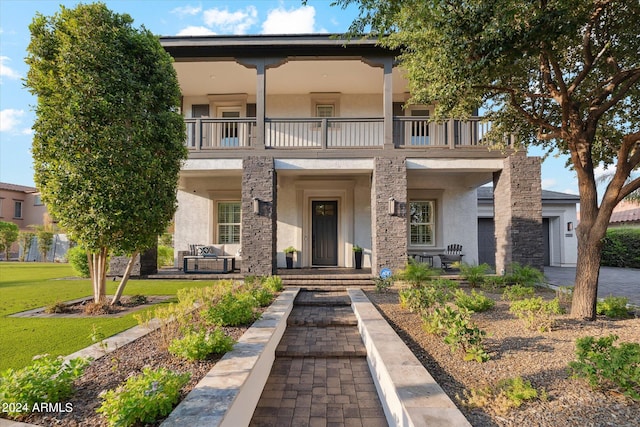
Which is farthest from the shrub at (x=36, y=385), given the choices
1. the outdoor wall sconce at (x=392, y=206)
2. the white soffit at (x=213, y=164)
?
the outdoor wall sconce at (x=392, y=206)

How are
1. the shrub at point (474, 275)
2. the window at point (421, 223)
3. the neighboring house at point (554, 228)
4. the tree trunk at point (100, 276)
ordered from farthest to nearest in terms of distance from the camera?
the neighboring house at point (554, 228) < the window at point (421, 223) < the shrub at point (474, 275) < the tree trunk at point (100, 276)

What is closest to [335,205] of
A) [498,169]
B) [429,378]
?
[498,169]

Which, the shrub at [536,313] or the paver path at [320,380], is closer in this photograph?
the paver path at [320,380]

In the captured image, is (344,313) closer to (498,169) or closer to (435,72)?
(435,72)

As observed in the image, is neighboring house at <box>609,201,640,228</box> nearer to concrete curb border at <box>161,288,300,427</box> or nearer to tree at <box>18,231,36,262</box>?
concrete curb border at <box>161,288,300,427</box>

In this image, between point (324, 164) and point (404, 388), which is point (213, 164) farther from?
point (404, 388)

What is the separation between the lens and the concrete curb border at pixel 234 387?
206cm

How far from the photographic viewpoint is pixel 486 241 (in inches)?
535

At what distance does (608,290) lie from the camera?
25.8 ft

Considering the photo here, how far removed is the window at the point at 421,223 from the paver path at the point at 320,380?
247 inches

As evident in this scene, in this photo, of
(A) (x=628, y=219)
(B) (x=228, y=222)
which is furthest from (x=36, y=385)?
(A) (x=628, y=219)

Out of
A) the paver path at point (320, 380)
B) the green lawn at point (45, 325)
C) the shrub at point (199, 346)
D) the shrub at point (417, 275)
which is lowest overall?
the paver path at point (320, 380)

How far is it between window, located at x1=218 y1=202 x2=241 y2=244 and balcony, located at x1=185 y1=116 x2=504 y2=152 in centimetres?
220

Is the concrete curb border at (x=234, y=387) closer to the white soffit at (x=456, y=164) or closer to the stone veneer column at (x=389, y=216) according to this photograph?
the stone veneer column at (x=389, y=216)
